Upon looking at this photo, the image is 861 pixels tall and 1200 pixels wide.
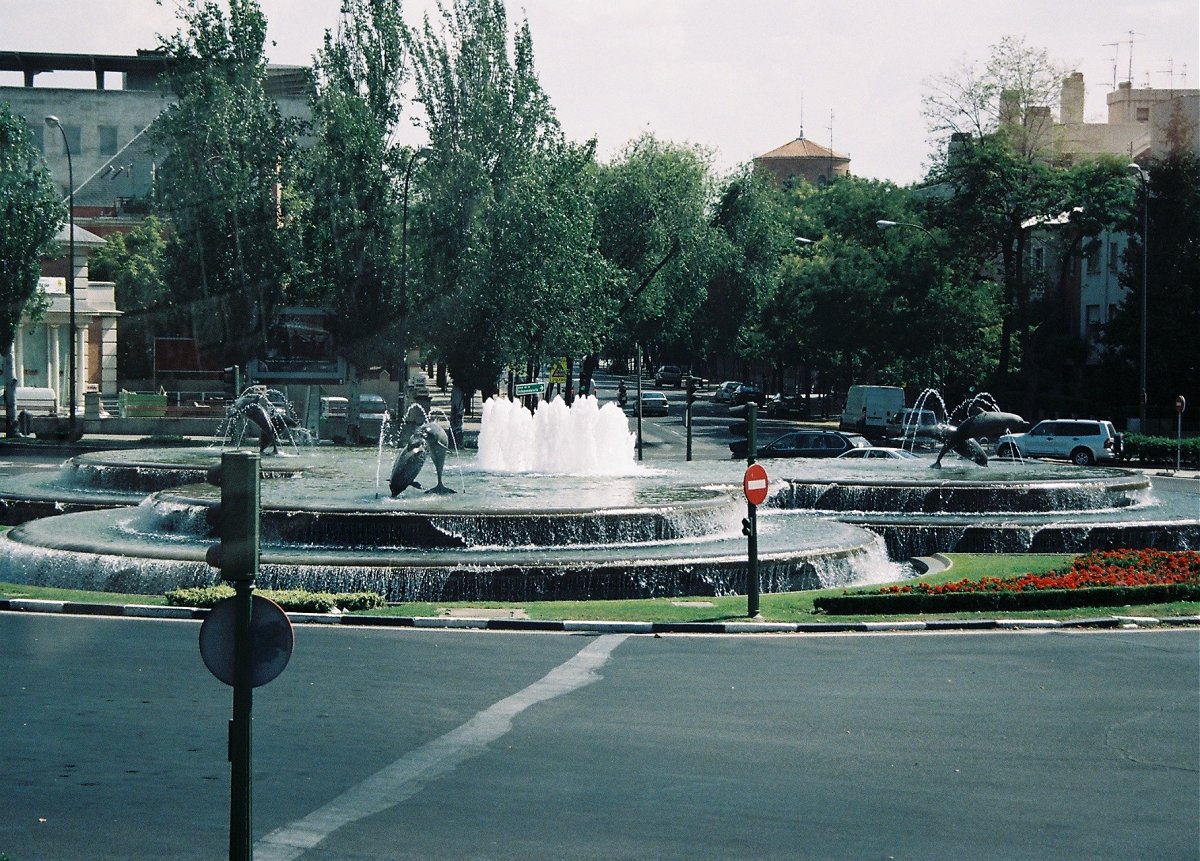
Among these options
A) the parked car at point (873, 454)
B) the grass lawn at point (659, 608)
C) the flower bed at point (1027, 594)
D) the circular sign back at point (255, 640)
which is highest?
the circular sign back at point (255, 640)

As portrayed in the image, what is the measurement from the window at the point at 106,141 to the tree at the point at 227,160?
150 ft

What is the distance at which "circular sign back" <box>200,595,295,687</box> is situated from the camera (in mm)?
8250

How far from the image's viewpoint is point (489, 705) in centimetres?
1470

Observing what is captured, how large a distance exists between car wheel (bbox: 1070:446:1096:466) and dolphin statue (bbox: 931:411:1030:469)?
45.1ft

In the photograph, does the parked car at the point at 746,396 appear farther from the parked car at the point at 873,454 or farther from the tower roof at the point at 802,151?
the tower roof at the point at 802,151

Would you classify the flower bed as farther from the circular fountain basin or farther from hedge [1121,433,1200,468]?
hedge [1121,433,1200,468]

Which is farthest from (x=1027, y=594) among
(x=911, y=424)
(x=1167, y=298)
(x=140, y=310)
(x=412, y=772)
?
(x=140, y=310)

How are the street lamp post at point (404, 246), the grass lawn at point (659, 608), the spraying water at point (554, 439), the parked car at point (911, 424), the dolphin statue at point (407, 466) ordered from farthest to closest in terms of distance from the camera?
the parked car at point (911, 424)
the street lamp post at point (404, 246)
the spraying water at point (554, 439)
the dolphin statue at point (407, 466)
the grass lawn at point (659, 608)

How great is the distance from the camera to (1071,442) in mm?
55406

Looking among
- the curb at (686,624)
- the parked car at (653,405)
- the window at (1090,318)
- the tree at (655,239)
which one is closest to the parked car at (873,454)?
the curb at (686,624)

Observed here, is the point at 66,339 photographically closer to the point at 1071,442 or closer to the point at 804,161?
the point at 1071,442

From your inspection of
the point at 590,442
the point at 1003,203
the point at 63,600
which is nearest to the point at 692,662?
the point at 63,600

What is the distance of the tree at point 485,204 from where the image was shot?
58344 mm

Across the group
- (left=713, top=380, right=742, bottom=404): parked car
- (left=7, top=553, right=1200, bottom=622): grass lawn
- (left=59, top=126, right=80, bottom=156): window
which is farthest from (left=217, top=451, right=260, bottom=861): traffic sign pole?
(left=59, top=126, right=80, bottom=156): window
